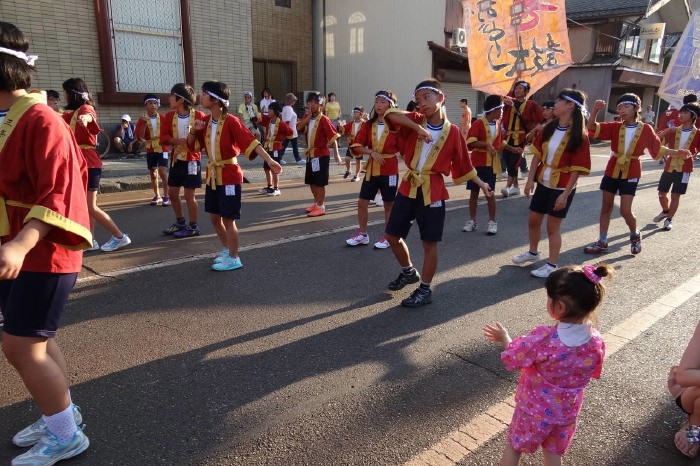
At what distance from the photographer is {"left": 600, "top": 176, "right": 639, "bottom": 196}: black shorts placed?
6305 millimetres

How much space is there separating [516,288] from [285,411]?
3.04 m

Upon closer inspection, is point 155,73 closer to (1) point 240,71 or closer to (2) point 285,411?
(1) point 240,71

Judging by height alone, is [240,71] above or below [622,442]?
above

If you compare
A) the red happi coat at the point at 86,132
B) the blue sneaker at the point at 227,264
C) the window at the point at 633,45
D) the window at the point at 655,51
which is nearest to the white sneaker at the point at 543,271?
the blue sneaker at the point at 227,264

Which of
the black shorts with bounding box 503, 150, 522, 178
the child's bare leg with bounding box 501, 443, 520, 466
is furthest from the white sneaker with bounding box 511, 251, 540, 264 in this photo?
the black shorts with bounding box 503, 150, 522, 178

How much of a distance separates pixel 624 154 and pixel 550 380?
5.05 meters

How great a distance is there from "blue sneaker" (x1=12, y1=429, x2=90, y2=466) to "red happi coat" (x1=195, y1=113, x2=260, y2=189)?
325 cm

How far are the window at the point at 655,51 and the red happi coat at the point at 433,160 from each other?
31.0 metres

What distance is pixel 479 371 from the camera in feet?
11.3

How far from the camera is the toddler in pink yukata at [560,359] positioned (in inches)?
84.9

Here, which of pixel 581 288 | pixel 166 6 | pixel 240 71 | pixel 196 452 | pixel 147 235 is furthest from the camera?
pixel 240 71

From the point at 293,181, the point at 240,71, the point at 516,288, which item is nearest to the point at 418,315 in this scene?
the point at 516,288

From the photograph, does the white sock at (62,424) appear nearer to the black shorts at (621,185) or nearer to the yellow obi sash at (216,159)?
the yellow obi sash at (216,159)

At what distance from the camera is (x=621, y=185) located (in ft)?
20.9
